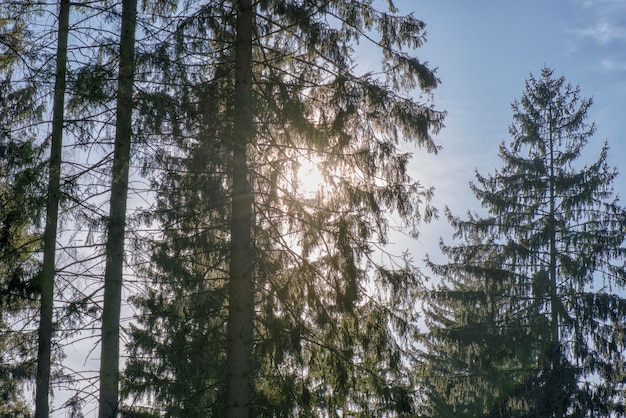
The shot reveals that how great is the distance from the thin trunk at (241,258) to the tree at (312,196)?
0.04 meters

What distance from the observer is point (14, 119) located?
10742mm

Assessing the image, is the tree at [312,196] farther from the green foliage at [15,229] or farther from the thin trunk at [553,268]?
the thin trunk at [553,268]

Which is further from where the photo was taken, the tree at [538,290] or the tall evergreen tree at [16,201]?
the tree at [538,290]

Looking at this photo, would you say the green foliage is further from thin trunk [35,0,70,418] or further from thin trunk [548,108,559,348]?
thin trunk [548,108,559,348]

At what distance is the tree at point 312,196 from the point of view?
9.49m

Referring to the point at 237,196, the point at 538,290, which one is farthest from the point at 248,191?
the point at 538,290

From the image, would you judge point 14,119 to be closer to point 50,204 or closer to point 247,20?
point 50,204

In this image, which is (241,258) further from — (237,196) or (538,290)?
(538,290)

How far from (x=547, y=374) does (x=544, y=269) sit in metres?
3.42

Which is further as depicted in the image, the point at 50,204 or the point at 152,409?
the point at 152,409

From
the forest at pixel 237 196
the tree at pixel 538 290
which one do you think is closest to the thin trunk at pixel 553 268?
the tree at pixel 538 290

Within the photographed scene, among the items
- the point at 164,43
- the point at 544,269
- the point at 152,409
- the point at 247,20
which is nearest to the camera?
the point at 164,43

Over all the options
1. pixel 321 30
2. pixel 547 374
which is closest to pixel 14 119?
pixel 321 30

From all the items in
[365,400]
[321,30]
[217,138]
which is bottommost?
[365,400]
